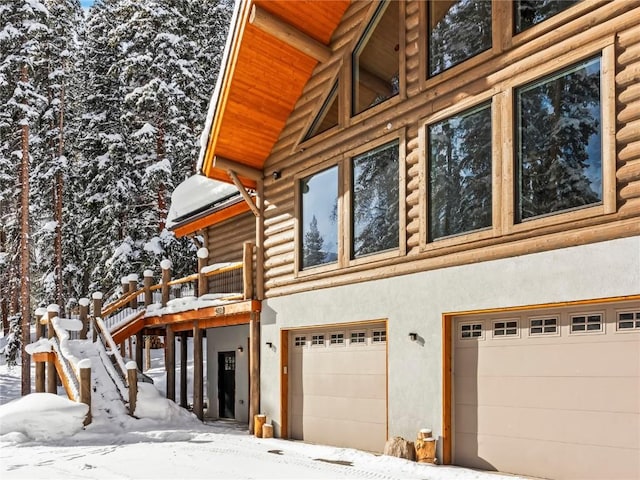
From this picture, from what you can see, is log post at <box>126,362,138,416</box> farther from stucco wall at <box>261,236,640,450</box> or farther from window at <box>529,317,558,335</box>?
window at <box>529,317,558,335</box>

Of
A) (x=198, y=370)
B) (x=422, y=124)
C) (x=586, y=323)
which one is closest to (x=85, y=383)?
(x=198, y=370)

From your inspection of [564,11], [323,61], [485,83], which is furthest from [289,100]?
[564,11]

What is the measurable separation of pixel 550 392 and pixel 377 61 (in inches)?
228

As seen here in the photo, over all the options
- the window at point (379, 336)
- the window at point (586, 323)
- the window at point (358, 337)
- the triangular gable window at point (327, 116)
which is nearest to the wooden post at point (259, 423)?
the window at point (358, 337)

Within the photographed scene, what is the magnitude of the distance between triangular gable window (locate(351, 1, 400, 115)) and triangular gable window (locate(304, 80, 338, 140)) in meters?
0.45

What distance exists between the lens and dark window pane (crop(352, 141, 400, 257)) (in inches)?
338

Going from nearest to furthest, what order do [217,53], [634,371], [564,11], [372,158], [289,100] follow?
[634,371], [564,11], [372,158], [289,100], [217,53]

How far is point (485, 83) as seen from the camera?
23.7 ft

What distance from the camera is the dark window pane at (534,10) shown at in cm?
654

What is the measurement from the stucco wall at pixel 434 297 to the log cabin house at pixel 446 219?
27 mm

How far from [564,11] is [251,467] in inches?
280

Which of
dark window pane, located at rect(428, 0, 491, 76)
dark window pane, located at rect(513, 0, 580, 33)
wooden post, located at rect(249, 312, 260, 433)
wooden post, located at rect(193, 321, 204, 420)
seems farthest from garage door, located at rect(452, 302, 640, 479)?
wooden post, located at rect(193, 321, 204, 420)

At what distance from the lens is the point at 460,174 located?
24.6ft

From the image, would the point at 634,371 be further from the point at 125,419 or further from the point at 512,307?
the point at 125,419
